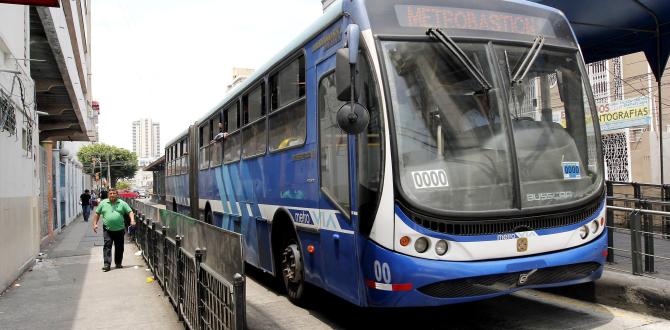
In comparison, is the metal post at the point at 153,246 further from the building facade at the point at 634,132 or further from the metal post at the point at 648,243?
the building facade at the point at 634,132

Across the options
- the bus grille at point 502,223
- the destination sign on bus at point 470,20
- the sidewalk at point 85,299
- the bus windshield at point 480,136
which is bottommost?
the sidewalk at point 85,299

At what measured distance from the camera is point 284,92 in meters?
6.86

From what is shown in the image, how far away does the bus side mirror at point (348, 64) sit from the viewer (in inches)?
179

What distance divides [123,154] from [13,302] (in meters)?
102

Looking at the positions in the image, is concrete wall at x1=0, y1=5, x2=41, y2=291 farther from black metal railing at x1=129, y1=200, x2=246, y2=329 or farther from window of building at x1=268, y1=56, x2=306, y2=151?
window of building at x1=268, y1=56, x2=306, y2=151

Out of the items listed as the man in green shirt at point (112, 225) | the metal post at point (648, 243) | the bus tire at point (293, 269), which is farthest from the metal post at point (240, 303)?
the man in green shirt at point (112, 225)

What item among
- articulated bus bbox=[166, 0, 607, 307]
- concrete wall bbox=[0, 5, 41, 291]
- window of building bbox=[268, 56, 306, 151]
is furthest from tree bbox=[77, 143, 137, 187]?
articulated bus bbox=[166, 0, 607, 307]

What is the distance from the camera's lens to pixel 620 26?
9.85 meters

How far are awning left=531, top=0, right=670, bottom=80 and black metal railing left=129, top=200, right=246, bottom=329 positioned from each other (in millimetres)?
7207

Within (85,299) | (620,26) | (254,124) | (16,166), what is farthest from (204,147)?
(620,26)

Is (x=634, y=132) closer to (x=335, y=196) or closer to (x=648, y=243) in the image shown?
(x=648, y=243)

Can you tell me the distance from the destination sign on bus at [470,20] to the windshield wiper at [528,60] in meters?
0.13

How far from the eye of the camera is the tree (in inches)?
3775

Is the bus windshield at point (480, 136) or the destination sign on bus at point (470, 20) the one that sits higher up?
the destination sign on bus at point (470, 20)
